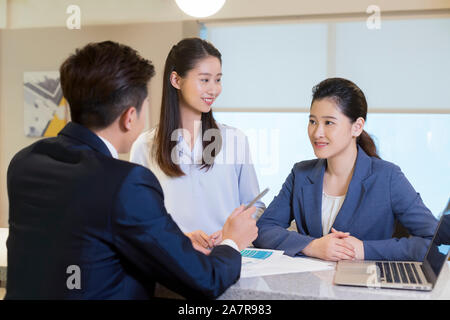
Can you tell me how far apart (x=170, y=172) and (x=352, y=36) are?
332cm

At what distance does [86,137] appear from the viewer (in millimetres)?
1148

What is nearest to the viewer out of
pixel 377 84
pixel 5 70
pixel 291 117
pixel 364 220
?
pixel 364 220

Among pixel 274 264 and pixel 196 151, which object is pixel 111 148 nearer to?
pixel 274 264

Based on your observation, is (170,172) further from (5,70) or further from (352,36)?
(5,70)

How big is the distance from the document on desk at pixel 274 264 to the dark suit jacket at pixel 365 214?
0.06 metres

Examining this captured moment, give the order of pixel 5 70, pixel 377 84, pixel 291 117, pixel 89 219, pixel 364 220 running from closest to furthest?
pixel 89 219 < pixel 364 220 < pixel 377 84 < pixel 291 117 < pixel 5 70

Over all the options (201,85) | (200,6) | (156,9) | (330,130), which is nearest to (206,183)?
(201,85)

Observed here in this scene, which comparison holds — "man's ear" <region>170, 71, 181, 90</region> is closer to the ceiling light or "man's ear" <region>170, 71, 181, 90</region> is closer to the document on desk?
the document on desk

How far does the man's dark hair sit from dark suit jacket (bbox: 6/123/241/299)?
0.08m

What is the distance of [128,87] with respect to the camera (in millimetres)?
1170

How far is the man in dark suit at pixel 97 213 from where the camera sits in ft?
3.39

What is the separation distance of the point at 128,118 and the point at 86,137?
114mm

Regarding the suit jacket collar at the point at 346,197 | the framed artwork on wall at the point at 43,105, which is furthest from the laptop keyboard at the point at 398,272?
the framed artwork on wall at the point at 43,105
